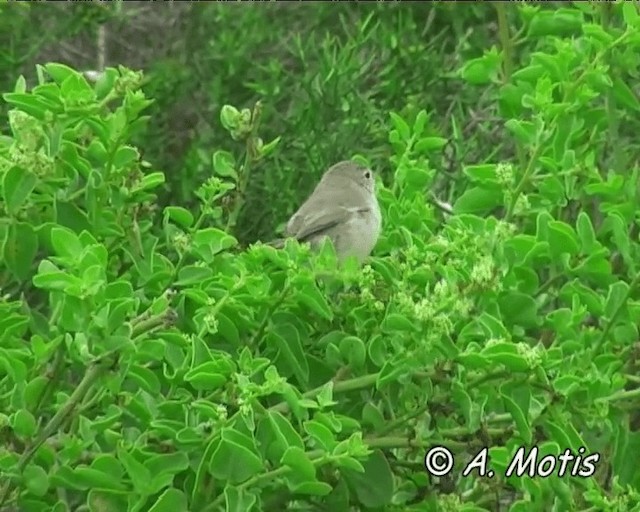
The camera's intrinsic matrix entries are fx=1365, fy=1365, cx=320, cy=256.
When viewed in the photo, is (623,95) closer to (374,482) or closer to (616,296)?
(616,296)

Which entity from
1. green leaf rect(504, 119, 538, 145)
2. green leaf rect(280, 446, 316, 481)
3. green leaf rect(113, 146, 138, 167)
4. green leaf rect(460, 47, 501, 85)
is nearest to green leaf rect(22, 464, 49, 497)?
green leaf rect(280, 446, 316, 481)

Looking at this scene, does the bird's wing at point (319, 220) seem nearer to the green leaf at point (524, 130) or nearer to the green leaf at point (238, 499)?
the green leaf at point (524, 130)

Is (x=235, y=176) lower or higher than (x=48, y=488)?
higher

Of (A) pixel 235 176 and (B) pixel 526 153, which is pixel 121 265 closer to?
(A) pixel 235 176

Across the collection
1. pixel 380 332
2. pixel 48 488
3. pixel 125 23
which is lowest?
pixel 125 23

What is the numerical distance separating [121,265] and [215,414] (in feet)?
2.08

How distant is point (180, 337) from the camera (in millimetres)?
1952

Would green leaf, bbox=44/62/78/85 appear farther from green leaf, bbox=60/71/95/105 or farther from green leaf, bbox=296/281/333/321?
green leaf, bbox=296/281/333/321

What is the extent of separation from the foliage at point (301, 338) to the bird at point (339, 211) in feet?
2.01

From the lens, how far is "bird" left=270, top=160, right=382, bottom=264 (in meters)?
3.23

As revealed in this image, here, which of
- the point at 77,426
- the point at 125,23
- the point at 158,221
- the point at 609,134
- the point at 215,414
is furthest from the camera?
the point at 125,23

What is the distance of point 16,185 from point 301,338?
499 millimetres

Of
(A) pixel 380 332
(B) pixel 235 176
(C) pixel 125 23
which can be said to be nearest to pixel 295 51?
(C) pixel 125 23

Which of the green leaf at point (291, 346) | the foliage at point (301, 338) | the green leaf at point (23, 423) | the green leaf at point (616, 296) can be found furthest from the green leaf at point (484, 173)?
the green leaf at point (23, 423)
